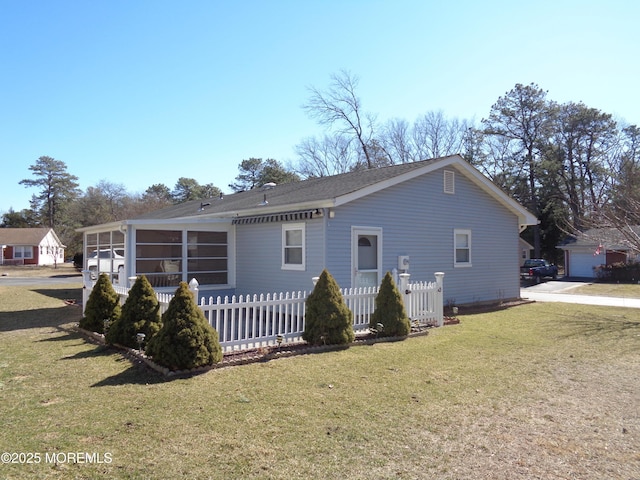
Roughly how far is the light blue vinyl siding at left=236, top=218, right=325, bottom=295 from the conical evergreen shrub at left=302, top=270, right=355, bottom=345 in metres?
2.90

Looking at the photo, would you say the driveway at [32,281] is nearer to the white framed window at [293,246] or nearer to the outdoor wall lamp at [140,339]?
the white framed window at [293,246]

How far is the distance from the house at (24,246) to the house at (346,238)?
46.6 m

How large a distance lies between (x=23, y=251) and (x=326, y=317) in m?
58.8

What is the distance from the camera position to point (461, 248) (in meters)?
14.8

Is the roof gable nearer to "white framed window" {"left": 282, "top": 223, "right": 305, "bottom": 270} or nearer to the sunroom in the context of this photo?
the sunroom

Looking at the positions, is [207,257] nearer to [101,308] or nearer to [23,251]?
[101,308]

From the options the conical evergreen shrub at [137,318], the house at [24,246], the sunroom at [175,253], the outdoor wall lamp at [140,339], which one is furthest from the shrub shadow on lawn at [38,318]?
the house at [24,246]

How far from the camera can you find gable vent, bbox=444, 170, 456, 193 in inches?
554

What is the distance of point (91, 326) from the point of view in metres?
8.91

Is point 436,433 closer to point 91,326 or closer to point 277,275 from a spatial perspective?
point 91,326

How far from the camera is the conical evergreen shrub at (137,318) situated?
24.7 feet

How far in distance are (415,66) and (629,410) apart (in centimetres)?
1415

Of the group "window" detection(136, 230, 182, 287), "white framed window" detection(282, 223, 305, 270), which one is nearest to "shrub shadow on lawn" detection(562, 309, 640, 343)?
"white framed window" detection(282, 223, 305, 270)

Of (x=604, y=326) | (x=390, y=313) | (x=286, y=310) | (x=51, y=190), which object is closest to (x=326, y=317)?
(x=286, y=310)
